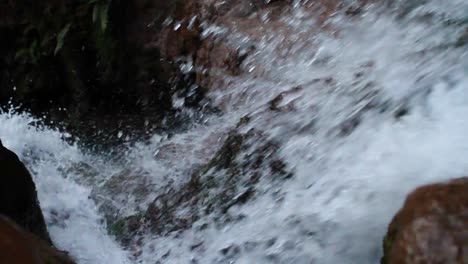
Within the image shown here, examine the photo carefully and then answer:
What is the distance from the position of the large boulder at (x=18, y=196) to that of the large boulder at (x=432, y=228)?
1.89 m

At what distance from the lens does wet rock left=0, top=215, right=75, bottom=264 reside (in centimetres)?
174

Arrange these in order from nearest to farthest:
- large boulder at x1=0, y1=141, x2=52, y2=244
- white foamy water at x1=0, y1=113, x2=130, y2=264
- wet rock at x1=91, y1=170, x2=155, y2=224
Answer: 1. large boulder at x1=0, y1=141, x2=52, y2=244
2. white foamy water at x1=0, y1=113, x2=130, y2=264
3. wet rock at x1=91, y1=170, x2=155, y2=224

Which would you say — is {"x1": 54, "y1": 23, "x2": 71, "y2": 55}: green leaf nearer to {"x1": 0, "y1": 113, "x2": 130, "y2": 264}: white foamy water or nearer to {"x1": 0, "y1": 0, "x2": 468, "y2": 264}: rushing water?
{"x1": 0, "y1": 113, "x2": 130, "y2": 264}: white foamy water

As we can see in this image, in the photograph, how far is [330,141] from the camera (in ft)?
9.56

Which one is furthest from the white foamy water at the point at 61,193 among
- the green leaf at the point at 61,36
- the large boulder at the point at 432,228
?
the large boulder at the point at 432,228

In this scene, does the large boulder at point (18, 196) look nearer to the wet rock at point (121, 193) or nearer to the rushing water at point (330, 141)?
the rushing water at point (330, 141)

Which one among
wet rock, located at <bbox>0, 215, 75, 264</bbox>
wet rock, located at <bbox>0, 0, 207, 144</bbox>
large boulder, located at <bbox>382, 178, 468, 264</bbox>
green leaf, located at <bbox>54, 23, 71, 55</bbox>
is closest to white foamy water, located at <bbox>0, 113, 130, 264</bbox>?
wet rock, located at <bbox>0, 0, 207, 144</bbox>

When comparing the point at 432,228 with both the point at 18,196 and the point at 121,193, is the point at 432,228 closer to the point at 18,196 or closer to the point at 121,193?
the point at 18,196


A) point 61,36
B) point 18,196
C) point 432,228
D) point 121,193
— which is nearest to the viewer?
point 432,228

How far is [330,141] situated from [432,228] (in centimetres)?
104

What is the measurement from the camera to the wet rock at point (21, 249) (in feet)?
5.71

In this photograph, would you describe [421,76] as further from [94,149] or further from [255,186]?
[94,149]

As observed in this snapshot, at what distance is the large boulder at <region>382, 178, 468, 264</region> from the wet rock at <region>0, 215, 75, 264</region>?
1.20 m

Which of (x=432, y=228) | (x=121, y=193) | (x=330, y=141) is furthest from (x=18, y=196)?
(x=432, y=228)
